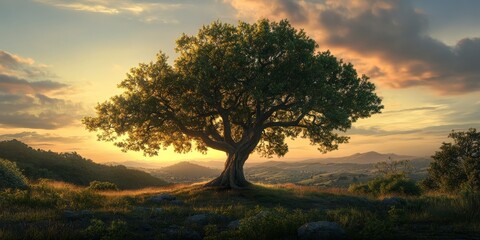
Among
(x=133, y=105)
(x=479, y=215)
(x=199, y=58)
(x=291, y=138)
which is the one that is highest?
(x=199, y=58)

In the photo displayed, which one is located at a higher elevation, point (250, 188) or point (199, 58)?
point (199, 58)

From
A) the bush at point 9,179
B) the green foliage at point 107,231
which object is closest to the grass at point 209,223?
the green foliage at point 107,231

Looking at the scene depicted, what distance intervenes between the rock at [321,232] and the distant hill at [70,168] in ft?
192

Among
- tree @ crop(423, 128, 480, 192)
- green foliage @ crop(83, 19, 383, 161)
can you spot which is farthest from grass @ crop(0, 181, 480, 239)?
tree @ crop(423, 128, 480, 192)

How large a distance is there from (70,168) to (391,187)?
58.1m

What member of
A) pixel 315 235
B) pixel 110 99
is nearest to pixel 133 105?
pixel 110 99

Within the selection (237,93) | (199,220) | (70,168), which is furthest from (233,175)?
(70,168)

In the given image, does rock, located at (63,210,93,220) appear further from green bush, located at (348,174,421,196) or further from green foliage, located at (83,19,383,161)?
green bush, located at (348,174,421,196)

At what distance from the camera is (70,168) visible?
7281 cm

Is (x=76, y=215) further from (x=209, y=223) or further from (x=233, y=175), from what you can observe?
(x=233, y=175)

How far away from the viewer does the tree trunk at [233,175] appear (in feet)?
120

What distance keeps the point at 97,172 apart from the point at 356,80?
58.1 meters

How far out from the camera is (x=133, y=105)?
114ft

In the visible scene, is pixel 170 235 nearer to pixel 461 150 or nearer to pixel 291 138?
pixel 291 138
